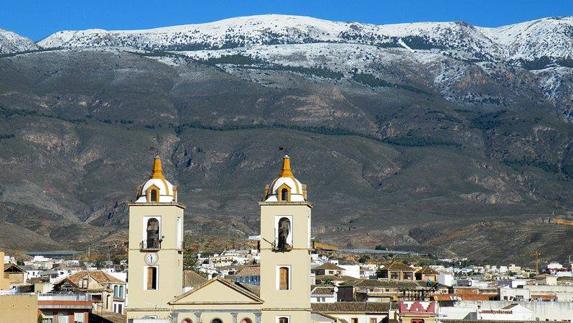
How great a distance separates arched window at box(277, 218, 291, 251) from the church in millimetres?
46

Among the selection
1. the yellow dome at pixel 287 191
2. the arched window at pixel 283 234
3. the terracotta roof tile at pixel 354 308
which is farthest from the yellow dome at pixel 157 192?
the terracotta roof tile at pixel 354 308

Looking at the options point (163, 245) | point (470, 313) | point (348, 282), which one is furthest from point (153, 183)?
point (348, 282)

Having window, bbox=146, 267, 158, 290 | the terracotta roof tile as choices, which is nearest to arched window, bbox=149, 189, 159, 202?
window, bbox=146, 267, 158, 290

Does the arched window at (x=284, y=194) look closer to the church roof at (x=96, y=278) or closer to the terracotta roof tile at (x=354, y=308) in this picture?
the terracotta roof tile at (x=354, y=308)

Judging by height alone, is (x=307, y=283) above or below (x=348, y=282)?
below

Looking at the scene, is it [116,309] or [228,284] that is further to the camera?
[116,309]

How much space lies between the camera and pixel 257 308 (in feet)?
290

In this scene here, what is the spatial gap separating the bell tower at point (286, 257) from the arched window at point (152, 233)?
5005 millimetres

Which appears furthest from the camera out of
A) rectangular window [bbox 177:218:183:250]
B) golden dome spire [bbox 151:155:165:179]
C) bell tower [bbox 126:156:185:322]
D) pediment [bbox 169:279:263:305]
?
golden dome spire [bbox 151:155:165:179]

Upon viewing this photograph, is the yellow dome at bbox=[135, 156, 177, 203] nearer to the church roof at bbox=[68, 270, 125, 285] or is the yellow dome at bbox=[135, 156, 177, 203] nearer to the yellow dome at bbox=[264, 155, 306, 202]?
the yellow dome at bbox=[264, 155, 306, 202]

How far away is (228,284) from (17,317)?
1029 cm

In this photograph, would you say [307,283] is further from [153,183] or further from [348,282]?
[348,282]

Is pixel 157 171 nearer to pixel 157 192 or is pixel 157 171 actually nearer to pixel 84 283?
pixel 157 192

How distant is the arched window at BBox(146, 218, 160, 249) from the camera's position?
90375 millimetres
